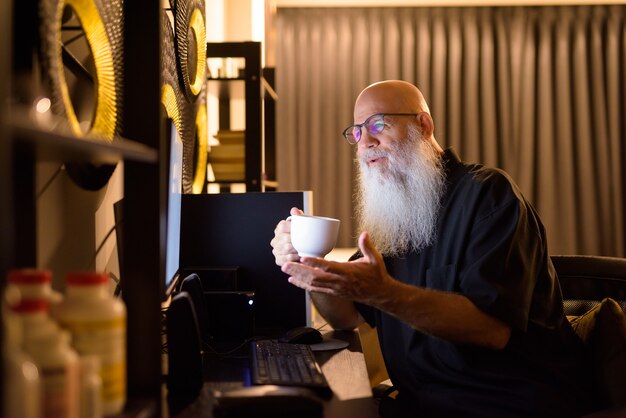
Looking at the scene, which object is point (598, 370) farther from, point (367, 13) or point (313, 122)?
point (367, 13)

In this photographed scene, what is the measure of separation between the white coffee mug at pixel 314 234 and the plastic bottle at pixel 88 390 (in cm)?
67

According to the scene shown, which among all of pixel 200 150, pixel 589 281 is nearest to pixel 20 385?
pixel 589 281

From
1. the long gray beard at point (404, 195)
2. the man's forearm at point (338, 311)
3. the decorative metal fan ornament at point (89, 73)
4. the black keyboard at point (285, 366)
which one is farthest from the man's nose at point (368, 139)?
the decorative metal fan ornament at point (89, 73)

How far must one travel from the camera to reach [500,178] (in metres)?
1.46

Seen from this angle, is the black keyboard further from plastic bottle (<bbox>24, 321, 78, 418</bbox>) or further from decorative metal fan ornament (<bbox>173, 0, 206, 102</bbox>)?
decorative metal fan ornament (<bbox>173, 0, 206, 102</bbox>)

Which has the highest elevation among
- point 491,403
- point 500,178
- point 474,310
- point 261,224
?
point 500,178

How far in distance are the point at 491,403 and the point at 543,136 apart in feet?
10.1

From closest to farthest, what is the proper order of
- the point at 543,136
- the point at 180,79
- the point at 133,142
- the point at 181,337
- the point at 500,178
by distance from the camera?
the point at 133,142 < the point at 181,337 < the point at 500,178 < the point at 180,79 < the point at 543,136

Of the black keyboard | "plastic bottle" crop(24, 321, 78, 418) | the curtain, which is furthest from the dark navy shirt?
the curtain

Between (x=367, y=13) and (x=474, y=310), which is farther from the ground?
(x=367, y=13)

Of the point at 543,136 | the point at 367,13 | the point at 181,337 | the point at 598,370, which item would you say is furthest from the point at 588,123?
the point at 181,337

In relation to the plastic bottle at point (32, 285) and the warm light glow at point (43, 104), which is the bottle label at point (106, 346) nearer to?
the plastic bottle at point (32, 285)

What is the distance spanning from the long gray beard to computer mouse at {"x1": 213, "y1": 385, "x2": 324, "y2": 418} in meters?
0.73

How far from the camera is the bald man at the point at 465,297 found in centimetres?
126
